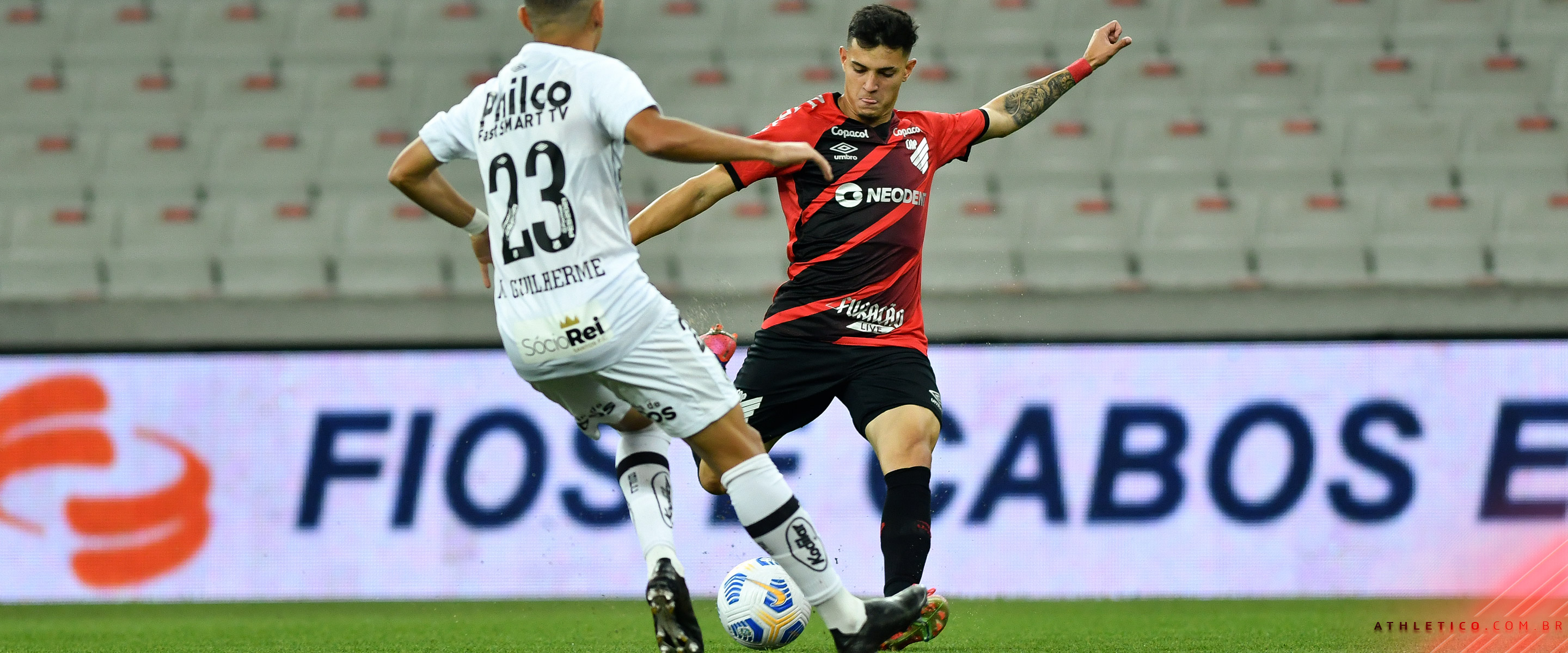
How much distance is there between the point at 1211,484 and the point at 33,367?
6.03 metres

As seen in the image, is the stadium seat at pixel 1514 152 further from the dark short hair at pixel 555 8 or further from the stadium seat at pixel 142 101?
the stadium seat at pixel 142 101

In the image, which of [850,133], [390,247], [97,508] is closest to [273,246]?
[390,247]

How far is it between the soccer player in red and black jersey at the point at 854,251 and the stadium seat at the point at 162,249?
5.67m

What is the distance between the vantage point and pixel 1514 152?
33.8ft

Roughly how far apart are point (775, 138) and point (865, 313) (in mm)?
633

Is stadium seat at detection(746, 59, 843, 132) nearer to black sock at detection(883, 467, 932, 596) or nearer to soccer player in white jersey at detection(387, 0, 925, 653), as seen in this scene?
black sock at detection(883, 467, 932, 596)

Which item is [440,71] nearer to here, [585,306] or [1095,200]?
[1095,200]

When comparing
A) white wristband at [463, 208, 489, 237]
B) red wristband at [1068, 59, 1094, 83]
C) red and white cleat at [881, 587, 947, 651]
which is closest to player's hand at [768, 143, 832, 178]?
white wristband at [463, 208, 489, 237]

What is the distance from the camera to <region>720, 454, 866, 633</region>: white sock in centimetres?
373

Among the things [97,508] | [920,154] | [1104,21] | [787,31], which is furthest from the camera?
[787,31]

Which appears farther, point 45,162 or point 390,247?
point 45,162

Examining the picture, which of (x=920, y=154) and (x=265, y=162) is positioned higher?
(x=920, y=154)

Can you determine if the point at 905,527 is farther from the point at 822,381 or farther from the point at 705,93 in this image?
the point at 705,93
